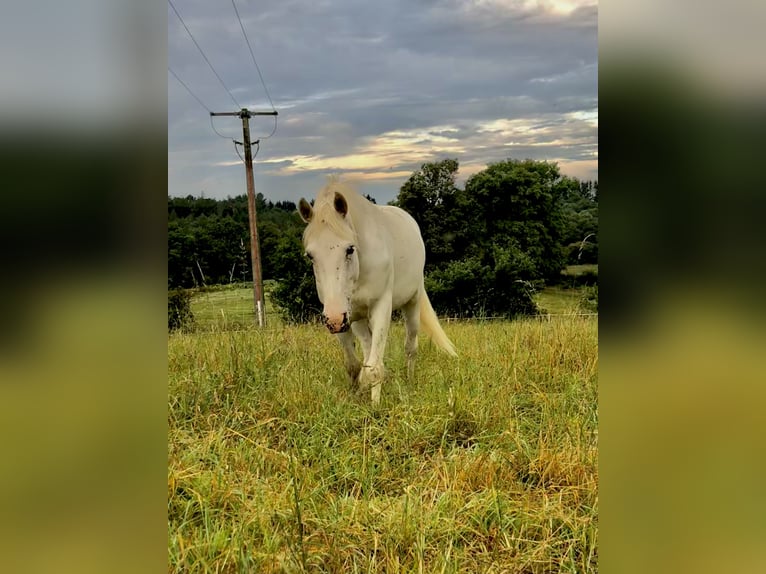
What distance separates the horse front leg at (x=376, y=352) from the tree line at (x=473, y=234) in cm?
1118

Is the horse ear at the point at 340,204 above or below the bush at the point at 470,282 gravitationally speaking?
above

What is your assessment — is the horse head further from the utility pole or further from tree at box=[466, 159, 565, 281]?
tree at box=[466, 159, 565, 281]

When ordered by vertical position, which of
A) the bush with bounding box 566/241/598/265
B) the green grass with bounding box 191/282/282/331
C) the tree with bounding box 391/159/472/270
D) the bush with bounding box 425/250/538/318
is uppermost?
the tree with bounding box 391/159/472/270

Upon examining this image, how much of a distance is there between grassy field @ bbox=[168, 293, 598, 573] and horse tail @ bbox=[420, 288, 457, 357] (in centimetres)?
106

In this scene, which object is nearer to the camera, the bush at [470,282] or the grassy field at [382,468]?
the grassy field at [382,468]

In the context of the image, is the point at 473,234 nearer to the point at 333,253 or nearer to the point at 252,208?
the point at 252,208

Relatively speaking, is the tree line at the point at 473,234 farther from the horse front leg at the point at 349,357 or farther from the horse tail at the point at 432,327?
the horse front leg at the point at 349,357

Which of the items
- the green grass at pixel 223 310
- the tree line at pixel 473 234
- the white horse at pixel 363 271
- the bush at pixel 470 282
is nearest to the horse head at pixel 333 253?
the white horse at pixel 363 271

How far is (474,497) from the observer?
2141mm

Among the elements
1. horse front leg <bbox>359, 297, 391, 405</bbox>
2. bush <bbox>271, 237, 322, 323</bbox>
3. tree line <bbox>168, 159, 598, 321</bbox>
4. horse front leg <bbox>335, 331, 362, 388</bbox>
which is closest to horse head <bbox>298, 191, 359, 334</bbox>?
horse front leg <bbox>359, 297, 391, 405</bbox>

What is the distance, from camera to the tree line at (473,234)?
1881 centimetres

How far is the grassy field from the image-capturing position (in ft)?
5.81

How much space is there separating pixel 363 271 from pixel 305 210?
0.73m
